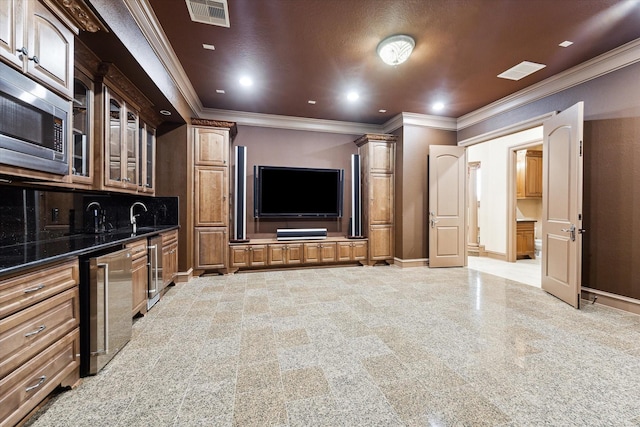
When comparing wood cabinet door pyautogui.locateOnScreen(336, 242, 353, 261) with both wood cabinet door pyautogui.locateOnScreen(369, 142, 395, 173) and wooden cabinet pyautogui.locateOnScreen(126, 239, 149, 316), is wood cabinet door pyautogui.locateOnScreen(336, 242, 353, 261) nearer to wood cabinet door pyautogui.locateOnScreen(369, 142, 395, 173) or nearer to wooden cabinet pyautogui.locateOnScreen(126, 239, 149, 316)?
wood cabinet door pyautogui.locateOnScreen(369, 142, 395, 173)

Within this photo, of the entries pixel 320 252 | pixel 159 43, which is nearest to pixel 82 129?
pixel 159 43

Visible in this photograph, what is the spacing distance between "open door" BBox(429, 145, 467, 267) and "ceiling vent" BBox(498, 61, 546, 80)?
1583 millimetres

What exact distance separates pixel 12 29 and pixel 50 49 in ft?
0.87

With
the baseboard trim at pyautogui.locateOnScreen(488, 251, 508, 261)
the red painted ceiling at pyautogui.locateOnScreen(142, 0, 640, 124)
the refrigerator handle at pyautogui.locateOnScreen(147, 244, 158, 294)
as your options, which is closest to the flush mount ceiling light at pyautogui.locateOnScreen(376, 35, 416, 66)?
the red painted ceiling at pyautogui.locateOnScreen(142, 0, 640, 124)

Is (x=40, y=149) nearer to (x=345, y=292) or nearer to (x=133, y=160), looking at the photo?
(x=133, y=160)

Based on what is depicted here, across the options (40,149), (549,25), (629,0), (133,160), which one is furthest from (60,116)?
(629,0)

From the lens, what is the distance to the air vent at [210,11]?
2.30 m

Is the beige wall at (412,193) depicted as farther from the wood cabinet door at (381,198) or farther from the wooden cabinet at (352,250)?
the wooden cabinet at (352,250)

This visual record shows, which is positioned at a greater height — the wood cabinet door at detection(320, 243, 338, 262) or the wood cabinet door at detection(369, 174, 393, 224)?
the wood cabinet door at detection(369, 174, 393, 224)

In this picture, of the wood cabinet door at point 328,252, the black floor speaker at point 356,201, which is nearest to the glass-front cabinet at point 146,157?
the wood cabinet door at point 328,252

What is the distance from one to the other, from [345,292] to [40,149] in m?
3.21

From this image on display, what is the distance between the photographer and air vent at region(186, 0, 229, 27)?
A: 2.30 metres

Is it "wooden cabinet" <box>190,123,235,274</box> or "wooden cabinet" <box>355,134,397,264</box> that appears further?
"wooden cabinet" <box>355,134,397,264</box>

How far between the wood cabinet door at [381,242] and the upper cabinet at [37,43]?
4.50 m
